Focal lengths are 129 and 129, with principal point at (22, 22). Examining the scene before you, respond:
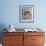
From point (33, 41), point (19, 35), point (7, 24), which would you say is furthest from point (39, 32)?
point (7, 24)

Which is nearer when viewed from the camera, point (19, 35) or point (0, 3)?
point (19, 35)

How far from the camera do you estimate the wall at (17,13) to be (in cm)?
399

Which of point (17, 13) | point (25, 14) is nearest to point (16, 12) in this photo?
point (17, 13)

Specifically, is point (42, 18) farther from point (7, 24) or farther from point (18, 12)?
point (7, 24)

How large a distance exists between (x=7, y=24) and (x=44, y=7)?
1.26 m

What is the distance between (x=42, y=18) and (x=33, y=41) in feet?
Result: 2.87

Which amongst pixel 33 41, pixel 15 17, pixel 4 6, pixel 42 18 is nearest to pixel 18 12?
pixel 15 17

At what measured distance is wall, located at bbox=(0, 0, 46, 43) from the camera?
399 cm

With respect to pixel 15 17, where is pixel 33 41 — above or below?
below

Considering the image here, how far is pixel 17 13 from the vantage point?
4012 millimetres

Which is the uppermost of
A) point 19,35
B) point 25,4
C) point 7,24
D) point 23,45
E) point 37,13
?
point 25,4

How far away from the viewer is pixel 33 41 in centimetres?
353

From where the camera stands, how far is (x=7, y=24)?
4031 millimetres

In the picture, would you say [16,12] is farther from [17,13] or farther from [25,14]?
[25,14]
